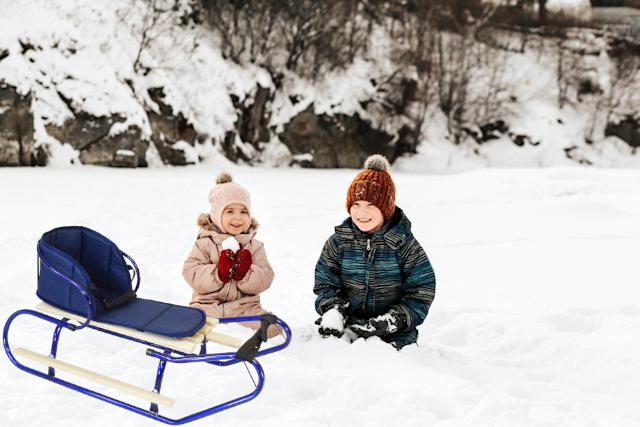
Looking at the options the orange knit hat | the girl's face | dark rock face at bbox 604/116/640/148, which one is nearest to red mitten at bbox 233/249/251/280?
Result: the girl's face

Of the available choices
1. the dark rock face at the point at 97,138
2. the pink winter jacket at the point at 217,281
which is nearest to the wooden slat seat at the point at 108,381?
the pink winter jacket at the point at 217,281

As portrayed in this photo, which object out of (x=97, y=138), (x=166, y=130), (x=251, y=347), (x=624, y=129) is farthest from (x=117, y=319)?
(x=624, y=129)

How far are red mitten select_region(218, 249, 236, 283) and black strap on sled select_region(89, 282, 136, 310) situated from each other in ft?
1.87

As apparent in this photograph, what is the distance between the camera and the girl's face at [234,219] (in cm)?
347

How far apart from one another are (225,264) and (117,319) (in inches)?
32.3

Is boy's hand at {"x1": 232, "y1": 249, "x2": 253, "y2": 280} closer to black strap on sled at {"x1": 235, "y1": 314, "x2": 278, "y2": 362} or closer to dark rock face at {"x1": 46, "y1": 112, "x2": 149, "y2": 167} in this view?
black strap on sled at {"x1": 235, "y1": 314, "x2": 278, "y2": 362}

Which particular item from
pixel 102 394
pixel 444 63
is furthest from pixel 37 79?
pixel 444 63

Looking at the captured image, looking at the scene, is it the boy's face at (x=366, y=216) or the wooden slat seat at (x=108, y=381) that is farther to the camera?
the boy's face at (x=366, y=216)

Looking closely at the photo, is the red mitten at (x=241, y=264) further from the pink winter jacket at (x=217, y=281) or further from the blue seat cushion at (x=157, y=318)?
the blue seat cushion at (x=157, y=318)

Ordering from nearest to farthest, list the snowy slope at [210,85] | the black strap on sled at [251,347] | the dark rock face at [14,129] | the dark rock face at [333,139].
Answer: the black strap on sled at [251,347] < the dark rock face at [14,129] < the snowy slope at [210,85] < the dark rock face at [333,139]

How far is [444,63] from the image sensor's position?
1936 cm

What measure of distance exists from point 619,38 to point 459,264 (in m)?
19.1

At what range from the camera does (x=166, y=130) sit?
13633 mm

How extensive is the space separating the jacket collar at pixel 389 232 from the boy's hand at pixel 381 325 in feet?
1.19
